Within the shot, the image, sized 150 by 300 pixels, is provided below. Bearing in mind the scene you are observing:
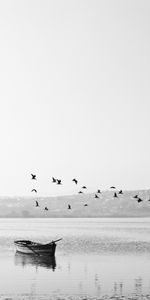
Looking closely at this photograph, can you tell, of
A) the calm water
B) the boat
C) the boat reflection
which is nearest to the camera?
the calm water

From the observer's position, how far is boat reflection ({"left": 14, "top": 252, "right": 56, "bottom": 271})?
6800cm

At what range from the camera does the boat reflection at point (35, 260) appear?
68.0 metres

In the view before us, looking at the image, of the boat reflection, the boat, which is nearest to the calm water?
the boat reflection

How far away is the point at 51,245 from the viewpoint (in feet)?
246

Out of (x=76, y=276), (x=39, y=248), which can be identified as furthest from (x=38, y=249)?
(x=76, y=276)

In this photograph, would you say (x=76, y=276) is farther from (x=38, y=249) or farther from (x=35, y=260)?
(x=38, y=249)

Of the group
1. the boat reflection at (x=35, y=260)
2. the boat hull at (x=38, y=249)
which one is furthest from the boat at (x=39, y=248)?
the boat reflection at (x=35, y=260)

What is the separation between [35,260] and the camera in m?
74.9

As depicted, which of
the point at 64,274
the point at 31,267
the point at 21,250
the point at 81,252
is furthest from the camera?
the point at 81,252

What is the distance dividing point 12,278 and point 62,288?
9.94 metres

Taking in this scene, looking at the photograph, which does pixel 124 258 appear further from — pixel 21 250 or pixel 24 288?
pixel 24 288

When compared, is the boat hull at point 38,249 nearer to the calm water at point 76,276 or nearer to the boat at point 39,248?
the boat at point 39,248

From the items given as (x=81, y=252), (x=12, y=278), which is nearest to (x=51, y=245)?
(x=81, y=252)

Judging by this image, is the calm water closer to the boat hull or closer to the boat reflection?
the boat reflection
